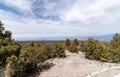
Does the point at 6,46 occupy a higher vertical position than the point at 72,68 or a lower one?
higher

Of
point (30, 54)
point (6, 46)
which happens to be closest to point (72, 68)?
point (30, 54)

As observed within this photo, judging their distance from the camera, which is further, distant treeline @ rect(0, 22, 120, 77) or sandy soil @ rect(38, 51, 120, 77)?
distant treeline @ rect(0, 22, 120, 77)

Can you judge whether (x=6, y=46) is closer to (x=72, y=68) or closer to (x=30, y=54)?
(x=30, y=54)

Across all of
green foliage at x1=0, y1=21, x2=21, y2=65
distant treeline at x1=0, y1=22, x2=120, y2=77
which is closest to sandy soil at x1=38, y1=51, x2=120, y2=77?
distant treeline at x1=0, y1=22, x2=120, y2=77

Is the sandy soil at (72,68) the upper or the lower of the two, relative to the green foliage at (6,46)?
lower

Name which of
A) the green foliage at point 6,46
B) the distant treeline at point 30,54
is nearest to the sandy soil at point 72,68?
the distant treeline at point 30,54

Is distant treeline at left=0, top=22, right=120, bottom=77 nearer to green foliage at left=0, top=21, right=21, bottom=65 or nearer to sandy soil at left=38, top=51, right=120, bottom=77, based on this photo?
green foliage at left=0, top=21, right=21, bottom=65

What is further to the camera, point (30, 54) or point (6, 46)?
point (6, 46)

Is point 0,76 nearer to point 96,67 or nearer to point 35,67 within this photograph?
point 35,67

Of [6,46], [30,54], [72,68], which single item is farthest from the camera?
[6,46]

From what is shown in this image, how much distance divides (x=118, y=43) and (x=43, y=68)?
1865 centimetres

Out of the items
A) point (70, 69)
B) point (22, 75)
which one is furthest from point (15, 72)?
point (70, 69)

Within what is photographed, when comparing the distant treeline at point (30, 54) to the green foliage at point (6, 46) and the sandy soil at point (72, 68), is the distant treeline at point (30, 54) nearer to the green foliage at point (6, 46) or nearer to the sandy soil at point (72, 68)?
the green foliage at point (6, 46)

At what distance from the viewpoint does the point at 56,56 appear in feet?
105
